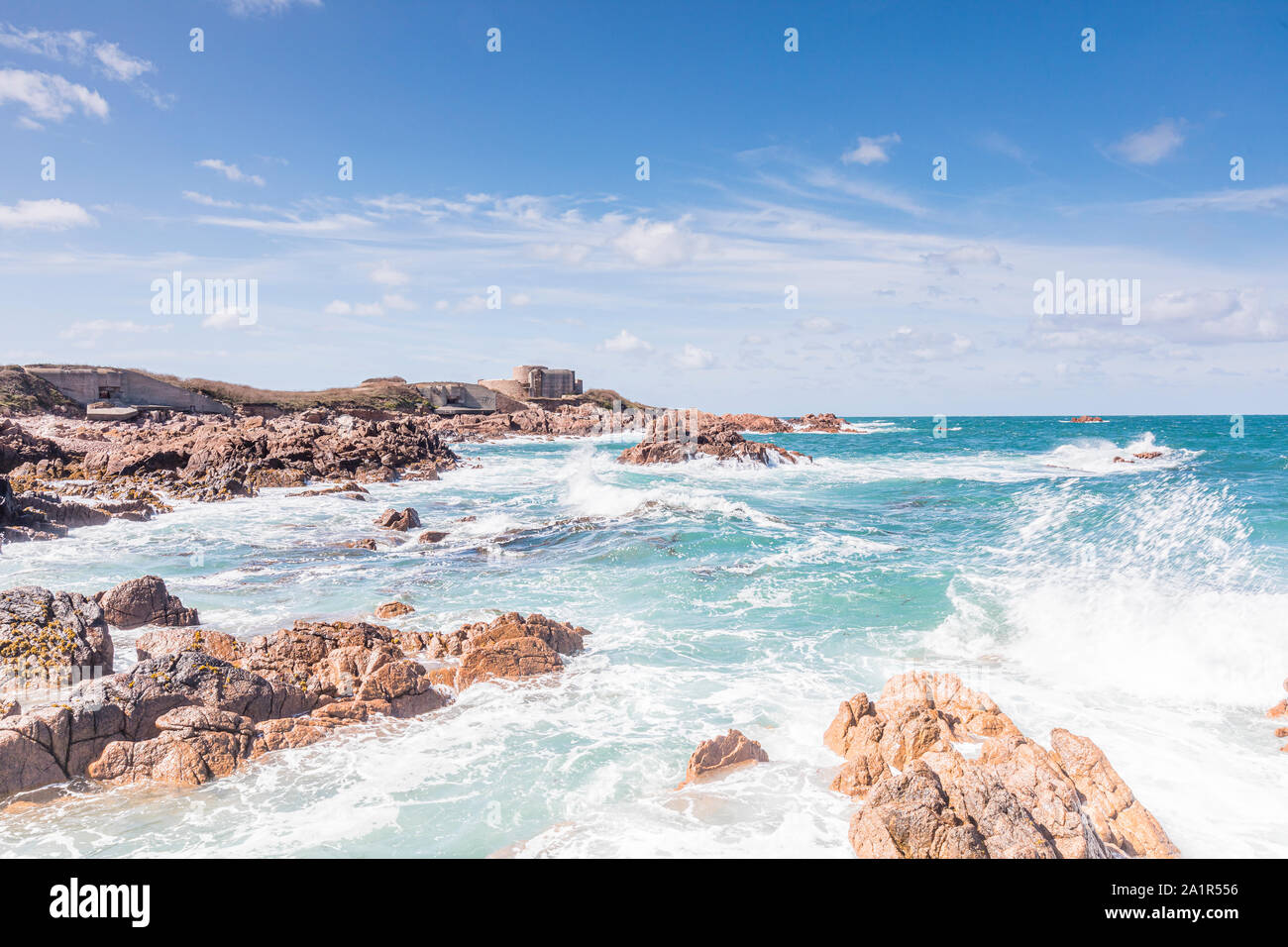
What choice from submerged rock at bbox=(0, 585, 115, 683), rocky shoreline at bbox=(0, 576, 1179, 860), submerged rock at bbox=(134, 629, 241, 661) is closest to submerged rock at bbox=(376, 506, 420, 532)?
rocky shoreline at bbox=(0, 576, 1179, 860)

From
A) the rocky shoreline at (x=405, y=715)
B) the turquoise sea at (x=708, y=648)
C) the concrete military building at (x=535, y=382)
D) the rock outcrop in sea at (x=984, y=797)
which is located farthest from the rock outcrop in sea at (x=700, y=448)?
the concrete military building at (x=535, y=382)

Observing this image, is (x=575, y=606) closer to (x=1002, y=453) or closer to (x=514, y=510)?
(x=514, y=510)

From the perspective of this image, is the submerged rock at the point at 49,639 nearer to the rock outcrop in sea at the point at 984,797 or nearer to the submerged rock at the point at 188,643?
the submerged rock at the point at 188,643

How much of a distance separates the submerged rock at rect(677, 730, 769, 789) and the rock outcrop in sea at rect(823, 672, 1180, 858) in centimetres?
93

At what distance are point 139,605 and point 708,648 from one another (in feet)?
30.7

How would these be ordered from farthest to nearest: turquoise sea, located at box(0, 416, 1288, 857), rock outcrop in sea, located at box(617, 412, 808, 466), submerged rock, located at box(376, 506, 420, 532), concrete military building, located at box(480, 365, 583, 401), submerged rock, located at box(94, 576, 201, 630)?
concrete military building, located at box(480, 365, 583, 401) < rock outcrop in sea, located at box(617, 412, 808, 466) < submerged rock, located at box(376, 506, 420, 532) < submerged rock, located at box(94, 576, 201, 630) < turquoise sea, located at box(0, 416, 1288, 857)

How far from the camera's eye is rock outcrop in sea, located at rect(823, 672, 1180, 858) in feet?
17.1

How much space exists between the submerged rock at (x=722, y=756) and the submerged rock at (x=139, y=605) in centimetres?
932

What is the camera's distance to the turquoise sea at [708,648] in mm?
6148

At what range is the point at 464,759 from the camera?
741 cm

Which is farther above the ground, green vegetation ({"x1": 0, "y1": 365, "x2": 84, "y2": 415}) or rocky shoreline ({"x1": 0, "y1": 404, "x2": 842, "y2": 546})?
green vegetation ({"x1": 0, "y1": 365, "x2": 84, "y2": 415})

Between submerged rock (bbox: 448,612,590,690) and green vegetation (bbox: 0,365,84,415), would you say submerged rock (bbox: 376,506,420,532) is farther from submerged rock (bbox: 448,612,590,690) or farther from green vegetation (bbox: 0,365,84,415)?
green vegetation (bbox: 0,365,84,415)

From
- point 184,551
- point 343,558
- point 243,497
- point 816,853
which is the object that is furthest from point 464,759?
point 243,497

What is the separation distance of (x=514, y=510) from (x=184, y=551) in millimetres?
11311
